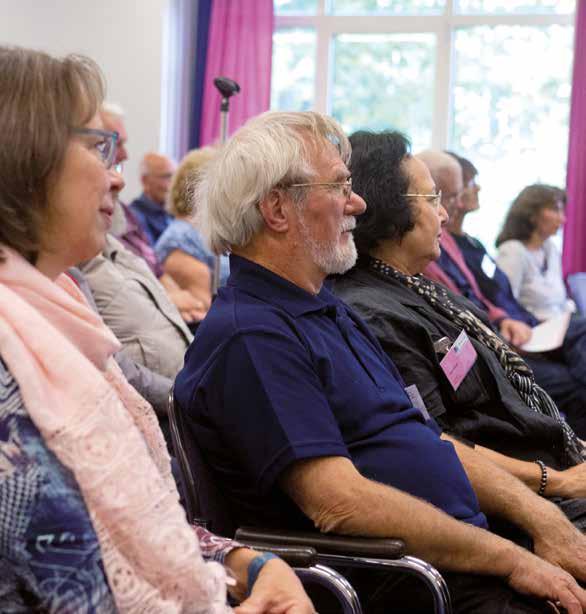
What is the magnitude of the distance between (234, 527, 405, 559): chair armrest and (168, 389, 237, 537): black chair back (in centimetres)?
9

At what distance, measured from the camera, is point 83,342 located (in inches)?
47.8

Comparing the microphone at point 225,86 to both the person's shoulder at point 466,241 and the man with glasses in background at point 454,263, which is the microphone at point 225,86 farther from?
the person's shoulder at point 466,241

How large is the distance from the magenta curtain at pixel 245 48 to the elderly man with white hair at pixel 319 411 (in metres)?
5.48

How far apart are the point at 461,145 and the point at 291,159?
5.83m

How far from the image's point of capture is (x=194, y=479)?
1.71m

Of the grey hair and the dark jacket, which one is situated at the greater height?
the grey hair

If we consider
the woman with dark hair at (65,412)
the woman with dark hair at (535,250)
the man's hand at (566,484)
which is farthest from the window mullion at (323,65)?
the woman with dark hair at (65,412)

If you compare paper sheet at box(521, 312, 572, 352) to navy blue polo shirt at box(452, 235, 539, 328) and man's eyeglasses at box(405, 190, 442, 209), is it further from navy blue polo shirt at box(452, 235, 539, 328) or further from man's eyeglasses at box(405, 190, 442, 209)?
man's eyeglasses at box(405, 190, 442, 209)

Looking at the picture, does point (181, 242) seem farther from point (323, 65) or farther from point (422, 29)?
point (422, 29)

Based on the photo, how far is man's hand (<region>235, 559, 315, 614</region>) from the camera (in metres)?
1.38

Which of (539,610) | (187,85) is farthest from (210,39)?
(539,610)

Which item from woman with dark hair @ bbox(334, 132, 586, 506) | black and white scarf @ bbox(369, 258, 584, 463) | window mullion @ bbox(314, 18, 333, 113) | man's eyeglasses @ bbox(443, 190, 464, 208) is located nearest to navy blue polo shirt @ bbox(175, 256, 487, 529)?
woman with dark hair @ bbox(334, 132, 586, 506)

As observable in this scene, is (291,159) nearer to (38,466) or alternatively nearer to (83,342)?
(83,342)

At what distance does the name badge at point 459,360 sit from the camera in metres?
2.16
